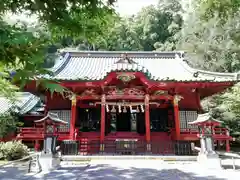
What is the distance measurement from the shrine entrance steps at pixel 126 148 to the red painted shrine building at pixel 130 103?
15 cm

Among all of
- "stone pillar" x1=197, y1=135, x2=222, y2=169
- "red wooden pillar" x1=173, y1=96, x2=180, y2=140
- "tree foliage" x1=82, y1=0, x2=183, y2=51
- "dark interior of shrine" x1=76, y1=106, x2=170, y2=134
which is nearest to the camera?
"stone pillar" x1=197, y1=135, x2=222, y2=169

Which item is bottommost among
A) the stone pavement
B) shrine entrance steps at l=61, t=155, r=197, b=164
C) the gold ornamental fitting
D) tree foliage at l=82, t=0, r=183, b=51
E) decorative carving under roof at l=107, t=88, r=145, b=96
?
the stone pavement

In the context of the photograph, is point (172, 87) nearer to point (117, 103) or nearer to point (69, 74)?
point (117, 103)

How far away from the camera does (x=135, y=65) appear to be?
1105 cm

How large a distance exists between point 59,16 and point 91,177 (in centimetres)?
482

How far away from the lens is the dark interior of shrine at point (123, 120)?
41.2 ft

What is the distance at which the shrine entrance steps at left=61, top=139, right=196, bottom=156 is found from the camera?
10.2 meters

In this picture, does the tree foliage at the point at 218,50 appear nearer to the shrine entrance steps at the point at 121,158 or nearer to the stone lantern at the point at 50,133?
the shrine entrance steps at the point at 121,158

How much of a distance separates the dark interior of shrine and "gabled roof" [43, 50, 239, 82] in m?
2.12

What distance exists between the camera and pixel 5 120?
42.7ft

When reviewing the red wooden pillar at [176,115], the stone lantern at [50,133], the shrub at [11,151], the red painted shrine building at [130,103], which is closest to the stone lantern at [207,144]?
the red wooden pillar at [176,115]

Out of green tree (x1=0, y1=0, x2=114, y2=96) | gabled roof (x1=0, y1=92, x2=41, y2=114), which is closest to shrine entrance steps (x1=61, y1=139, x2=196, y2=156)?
gabled roof (x1=0, y1=92, x2=41, y2=114)

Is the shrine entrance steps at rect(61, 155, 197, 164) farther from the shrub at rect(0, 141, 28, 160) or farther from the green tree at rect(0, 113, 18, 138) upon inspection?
the green tree at rect(0, 113, 18, 138)

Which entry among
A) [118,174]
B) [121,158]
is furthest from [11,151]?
[118,174]
